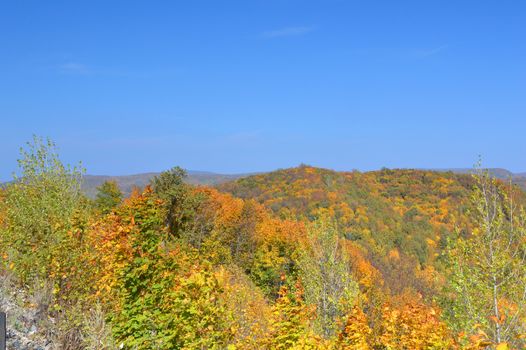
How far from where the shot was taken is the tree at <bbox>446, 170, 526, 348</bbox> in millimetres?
14228

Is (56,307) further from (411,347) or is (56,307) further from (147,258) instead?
(411,347)

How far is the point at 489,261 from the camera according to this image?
14.6 metres

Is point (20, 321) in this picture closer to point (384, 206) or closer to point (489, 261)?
point (489, 261)

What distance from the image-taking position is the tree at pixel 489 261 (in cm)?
1423

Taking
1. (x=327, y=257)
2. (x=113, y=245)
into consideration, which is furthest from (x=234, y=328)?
(x=327, y=257)

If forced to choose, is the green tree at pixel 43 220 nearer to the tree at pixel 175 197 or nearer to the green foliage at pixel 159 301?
the green foliage at pixel 159 301

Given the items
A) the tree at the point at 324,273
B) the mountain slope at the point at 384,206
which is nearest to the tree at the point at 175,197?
the tree at the point at 324,273

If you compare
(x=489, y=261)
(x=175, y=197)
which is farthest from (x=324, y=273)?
(x=175, y=197)

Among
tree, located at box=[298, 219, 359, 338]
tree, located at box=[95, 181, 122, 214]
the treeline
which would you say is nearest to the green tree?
the treeline

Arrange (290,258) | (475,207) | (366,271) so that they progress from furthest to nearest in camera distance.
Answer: (366,271)
(290,258)
(475,207)

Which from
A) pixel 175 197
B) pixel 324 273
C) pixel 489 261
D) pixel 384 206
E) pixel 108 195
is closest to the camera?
pixel 489 261

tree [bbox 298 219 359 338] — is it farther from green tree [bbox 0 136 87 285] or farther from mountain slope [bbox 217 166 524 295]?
mountain slope [bbox 217 166 524 295]

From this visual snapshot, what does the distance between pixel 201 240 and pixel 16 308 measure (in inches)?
1691

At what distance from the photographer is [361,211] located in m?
128
